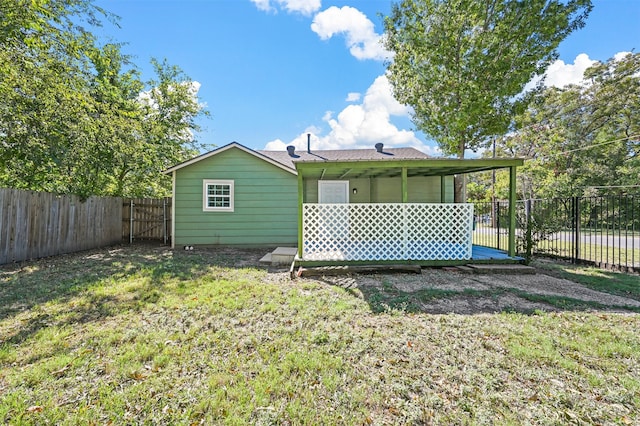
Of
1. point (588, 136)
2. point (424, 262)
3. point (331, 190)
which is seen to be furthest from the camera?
→ point (588, 136)

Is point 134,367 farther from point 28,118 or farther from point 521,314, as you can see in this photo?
point 28,118

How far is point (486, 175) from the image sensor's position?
107 feet

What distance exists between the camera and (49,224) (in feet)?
25.7

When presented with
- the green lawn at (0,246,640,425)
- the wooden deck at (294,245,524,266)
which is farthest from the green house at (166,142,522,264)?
the green lawn at (0,246,640,425)

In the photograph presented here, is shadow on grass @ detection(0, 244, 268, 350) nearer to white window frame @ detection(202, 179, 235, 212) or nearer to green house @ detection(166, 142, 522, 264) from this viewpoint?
green house @ detection(166, 142, 522, 264)

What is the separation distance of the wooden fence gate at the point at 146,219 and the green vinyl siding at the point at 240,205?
207 cm

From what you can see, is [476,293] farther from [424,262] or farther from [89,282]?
[89,282]

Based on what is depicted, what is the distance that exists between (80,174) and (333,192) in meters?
8.26

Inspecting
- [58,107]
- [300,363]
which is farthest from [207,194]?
[300,363]

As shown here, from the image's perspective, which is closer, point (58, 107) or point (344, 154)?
point (58, 107)

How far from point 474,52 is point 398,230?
7.44 m

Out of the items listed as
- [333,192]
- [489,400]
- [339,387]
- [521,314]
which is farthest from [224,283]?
[333,192]

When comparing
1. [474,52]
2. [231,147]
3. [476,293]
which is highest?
[474,52]

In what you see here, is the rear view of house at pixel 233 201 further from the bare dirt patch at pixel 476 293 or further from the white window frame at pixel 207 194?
the bare dirt patch at pixel 476 293
